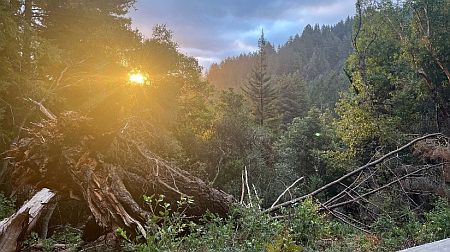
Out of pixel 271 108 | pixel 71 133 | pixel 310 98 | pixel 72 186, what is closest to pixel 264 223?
pixel 72 186

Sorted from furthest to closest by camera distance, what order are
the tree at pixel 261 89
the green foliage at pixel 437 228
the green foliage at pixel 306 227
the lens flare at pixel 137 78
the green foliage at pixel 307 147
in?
1. the tree at pixel 261 89
2. the green foliage at pixel 307 147
3. the lens flare at pixel 137 78
4. the green foliage at pixel 437 228
5. the green foliage at pixel 306 227

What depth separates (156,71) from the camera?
17.0m

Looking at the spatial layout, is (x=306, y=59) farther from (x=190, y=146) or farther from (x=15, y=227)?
A: (x=15, y=227)

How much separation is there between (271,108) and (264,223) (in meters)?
30.4

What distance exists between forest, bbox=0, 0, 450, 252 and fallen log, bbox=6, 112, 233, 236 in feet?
0.07

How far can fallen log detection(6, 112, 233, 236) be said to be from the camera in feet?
17.6

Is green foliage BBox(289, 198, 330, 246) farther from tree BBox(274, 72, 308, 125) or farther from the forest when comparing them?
tree BBox(274, 72, 308, 125)

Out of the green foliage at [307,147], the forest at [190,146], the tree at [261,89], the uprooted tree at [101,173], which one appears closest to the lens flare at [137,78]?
the forest at [190,146]

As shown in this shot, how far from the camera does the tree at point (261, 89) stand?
1368 inches

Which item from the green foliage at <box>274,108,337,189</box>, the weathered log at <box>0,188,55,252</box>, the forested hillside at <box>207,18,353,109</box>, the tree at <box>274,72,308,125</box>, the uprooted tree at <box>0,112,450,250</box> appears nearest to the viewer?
the weathered log at <box>0,188,55,252</box>

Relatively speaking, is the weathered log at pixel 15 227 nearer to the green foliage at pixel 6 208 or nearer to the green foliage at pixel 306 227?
the green foliage at pixel 6 208

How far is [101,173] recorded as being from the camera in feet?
19.4

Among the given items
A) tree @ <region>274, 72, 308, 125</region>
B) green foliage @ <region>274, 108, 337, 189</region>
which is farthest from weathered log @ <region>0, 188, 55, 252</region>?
tree @ <region>274, 72, 308, 125</region>

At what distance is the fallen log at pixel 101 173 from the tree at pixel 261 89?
26.4 meters
